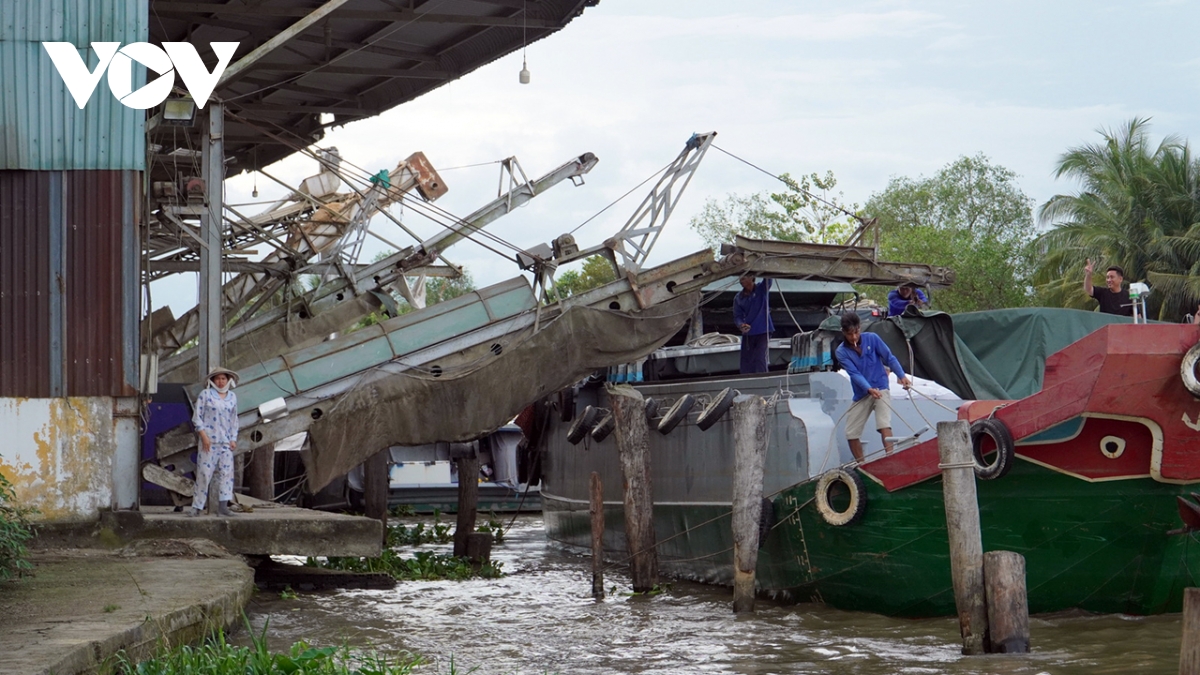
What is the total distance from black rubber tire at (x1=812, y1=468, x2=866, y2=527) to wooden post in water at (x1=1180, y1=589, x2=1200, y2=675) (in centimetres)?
509

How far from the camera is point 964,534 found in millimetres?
9703

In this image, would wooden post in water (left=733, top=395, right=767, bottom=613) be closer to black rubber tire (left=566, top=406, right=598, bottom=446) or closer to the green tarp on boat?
the green tarp on boat

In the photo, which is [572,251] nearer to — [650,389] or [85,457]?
[650,389]

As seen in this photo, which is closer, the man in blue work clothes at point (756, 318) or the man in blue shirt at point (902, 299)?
the man in blue work clothes at point (756, 318)

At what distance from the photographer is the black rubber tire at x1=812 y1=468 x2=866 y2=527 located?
11.8m

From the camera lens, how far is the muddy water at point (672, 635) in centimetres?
968

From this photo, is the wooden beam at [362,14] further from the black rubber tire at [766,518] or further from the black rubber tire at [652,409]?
the black rubber tire at [766,518]

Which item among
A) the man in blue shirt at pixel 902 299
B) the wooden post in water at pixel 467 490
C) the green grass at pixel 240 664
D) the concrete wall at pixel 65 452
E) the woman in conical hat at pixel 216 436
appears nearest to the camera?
the green grass at pixel 240 664

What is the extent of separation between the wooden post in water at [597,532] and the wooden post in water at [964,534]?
492 centimetres

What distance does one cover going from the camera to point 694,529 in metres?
14.8

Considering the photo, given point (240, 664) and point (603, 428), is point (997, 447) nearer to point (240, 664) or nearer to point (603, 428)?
point (240, 664)

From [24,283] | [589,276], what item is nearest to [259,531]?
[24,283]

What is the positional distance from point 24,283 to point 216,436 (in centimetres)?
230

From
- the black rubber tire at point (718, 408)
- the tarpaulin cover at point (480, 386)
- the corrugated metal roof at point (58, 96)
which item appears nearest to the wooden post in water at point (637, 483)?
the black rubber tire at point (718, 408)
